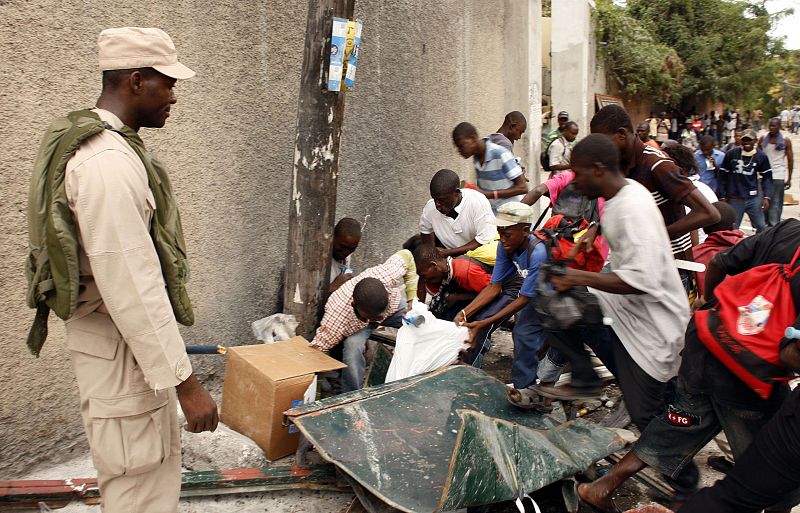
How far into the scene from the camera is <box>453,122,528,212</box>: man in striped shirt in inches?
210

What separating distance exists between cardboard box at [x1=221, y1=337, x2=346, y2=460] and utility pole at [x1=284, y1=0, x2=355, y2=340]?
0.55 m

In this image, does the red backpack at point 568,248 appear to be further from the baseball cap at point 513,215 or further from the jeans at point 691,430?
the jeans at point 691,430

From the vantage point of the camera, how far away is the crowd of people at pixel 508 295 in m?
1.91

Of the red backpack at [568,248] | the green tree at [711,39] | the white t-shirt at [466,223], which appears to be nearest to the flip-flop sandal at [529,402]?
the red backpack at [568,248]

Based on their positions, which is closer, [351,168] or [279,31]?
→ [279,31]

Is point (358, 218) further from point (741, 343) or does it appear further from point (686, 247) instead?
point (741, 343)

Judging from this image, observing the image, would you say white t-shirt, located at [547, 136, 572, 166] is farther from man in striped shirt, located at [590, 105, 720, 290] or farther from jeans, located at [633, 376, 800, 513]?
jeans, located at [633, 376, 800, 513]

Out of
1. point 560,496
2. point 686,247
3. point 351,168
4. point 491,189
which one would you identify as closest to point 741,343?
point 560,496

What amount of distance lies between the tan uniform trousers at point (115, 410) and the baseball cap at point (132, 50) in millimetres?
741

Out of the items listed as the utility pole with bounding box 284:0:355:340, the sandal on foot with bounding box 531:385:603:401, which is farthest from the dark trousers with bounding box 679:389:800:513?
the utility pole with bounding box 284:0:355:340

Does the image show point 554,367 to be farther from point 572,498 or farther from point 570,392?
point 572,498

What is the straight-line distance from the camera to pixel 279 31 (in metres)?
4.46

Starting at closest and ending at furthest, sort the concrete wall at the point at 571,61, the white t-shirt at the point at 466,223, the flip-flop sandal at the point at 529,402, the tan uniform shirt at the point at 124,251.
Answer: the tan uniform shirt at the point at 124,251 → the flip-flop sandal at the point at 529,402 → the white t-shirt at the point at 466,223 → the concrete wall at the point at 571,61

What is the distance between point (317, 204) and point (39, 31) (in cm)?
163
